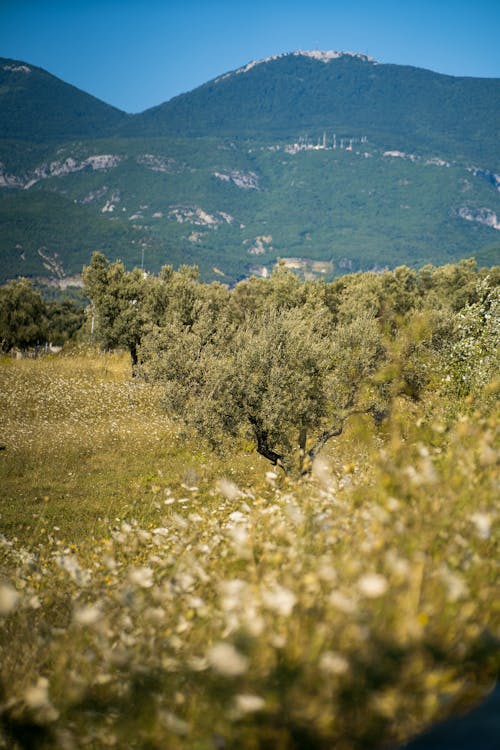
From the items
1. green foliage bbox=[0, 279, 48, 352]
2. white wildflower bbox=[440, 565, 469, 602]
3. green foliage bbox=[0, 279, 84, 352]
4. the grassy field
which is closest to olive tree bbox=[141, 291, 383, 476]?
the grassy field

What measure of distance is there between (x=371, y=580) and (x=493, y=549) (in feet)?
5.79

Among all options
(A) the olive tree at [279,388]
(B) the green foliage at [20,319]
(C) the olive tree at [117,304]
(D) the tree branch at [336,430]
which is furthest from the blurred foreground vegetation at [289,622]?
(B) the green foliage at [20,319]

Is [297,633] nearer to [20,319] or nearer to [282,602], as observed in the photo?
[282,602]

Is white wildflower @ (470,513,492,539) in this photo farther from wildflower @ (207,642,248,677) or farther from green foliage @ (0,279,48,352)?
green foliage @ (0,279,48,352)

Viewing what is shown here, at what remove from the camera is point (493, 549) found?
180 inches

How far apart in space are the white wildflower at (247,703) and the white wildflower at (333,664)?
0.37m

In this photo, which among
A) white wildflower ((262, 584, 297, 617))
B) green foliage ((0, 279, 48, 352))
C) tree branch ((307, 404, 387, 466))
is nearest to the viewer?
white wildflower ((262, 584, 297, 617))

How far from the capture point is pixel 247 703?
10.0ft

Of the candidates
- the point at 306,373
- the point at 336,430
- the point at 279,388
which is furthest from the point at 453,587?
the point at 336,430

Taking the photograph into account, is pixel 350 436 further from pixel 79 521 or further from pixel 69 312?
pixel 69 312

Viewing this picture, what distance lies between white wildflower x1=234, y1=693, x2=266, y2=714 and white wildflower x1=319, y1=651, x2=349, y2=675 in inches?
14.5

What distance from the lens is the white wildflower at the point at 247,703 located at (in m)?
3.06

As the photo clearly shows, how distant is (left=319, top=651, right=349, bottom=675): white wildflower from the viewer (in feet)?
10.1

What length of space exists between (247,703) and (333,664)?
1.58 ft
